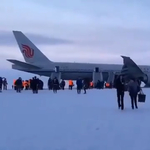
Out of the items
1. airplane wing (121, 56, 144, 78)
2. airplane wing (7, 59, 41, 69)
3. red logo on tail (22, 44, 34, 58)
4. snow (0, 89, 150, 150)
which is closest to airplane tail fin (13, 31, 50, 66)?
red logo on tail (22, 44, 34, 58)

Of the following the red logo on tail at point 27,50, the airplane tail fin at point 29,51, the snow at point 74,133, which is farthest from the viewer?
the red logo on tail at point 27,50

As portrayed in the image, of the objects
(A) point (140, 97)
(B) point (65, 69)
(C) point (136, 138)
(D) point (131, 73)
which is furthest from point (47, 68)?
(C) point (136, 138)

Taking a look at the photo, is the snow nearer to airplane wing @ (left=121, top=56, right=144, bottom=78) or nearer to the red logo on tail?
airplane wing @ (left=121, top=56, right=144, bottom=78)

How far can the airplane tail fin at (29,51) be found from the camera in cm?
5088

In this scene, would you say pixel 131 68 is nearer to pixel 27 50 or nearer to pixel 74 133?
pixel 27 50

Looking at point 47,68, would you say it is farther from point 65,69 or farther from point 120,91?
point 120,91

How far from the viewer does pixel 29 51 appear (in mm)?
51281

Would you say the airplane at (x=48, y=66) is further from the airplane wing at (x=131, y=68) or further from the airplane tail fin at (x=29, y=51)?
the airplane wing at (x=131, y=68)

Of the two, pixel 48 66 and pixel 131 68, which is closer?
pixel 131 68

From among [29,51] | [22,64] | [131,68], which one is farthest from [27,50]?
[131,68]

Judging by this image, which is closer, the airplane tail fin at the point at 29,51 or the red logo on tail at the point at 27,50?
the airplane tail fin at the point at 29,51

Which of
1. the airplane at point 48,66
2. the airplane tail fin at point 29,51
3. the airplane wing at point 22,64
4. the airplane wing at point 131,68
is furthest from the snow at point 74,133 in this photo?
the airplane tail fin at point 29,51

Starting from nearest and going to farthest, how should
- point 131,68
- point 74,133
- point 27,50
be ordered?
point 74,133 → point 131,68 → point 27,50

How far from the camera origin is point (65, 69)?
5188cm
